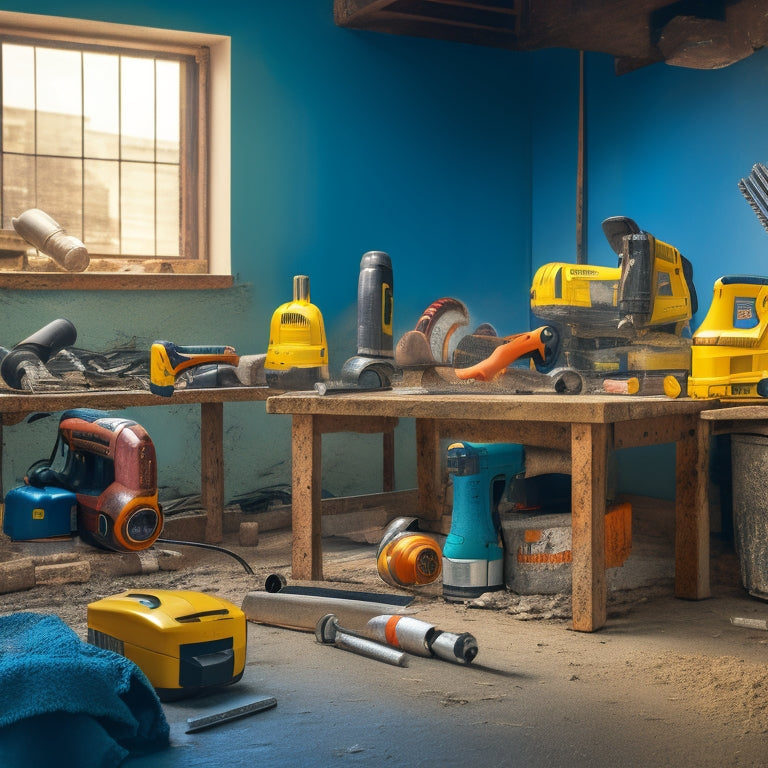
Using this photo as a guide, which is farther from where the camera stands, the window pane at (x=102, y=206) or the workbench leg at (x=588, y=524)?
the window pane at (x=102, y=206)

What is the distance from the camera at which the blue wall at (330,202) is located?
14.7ft

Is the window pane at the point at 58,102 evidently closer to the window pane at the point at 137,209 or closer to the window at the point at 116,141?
the window at the point at 116,141

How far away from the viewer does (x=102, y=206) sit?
15.1ft

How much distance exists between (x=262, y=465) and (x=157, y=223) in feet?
4.11

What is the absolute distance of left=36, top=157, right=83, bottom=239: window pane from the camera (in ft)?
14.7

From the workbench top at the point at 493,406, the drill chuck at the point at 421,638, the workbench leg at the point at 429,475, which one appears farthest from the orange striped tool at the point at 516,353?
the drill chuck at the point at 421,638

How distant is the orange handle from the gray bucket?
750mm

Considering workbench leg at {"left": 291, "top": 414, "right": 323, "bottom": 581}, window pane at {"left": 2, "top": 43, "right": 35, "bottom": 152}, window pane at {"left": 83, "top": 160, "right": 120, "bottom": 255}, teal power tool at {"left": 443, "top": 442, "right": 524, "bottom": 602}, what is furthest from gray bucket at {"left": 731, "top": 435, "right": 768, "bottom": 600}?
window pane at {"left": 2, "top": 43, "right": 35, "bottom": 152}

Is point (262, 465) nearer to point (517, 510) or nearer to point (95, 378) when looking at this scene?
point (95, 378)

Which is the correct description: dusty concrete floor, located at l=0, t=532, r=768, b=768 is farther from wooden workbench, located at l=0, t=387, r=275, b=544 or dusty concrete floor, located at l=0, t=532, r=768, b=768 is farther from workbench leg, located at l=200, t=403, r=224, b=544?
workbench leg, located at l=200, t=403, r=224, b=544

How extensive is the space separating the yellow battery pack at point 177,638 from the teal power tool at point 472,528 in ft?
3.29

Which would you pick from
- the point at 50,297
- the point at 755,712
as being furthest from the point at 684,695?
the point at 50,297

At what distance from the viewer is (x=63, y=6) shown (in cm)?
425

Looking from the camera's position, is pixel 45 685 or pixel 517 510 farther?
pixel 517 510
